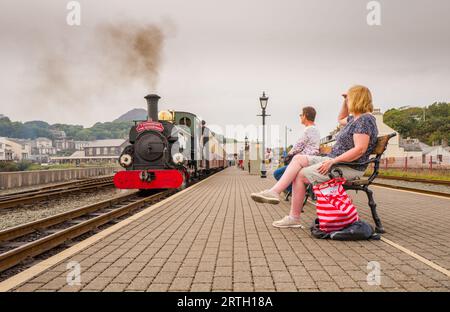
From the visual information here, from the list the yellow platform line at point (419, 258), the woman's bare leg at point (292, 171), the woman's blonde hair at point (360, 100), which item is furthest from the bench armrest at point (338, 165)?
the yellow platform line at point (419, 258)

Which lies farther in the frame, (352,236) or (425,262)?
(352,236)

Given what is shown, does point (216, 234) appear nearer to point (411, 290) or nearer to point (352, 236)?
point (352, 236)

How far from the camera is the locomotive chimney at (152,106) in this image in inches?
489

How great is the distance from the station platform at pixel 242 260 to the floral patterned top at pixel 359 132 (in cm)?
111

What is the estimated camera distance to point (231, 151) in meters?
85.4

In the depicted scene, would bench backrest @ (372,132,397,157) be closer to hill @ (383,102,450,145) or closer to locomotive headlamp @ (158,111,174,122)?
locomotive headlamp @ (158,111,174,122)

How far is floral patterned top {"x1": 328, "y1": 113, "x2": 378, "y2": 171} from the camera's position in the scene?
420 centimetres

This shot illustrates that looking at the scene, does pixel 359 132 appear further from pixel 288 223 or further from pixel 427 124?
pixel 427 124

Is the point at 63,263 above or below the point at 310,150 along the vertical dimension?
below

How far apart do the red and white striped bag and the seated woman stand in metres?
0.13

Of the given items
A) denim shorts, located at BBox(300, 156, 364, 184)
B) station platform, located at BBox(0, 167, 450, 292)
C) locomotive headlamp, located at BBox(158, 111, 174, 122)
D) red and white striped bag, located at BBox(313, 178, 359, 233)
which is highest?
locomotive headlamp, located at BBox(158, 111, 174, 122)

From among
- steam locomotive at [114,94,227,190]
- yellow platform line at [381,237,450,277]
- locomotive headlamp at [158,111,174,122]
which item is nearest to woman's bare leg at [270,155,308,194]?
yellow platform line at [381,237,450,277]
